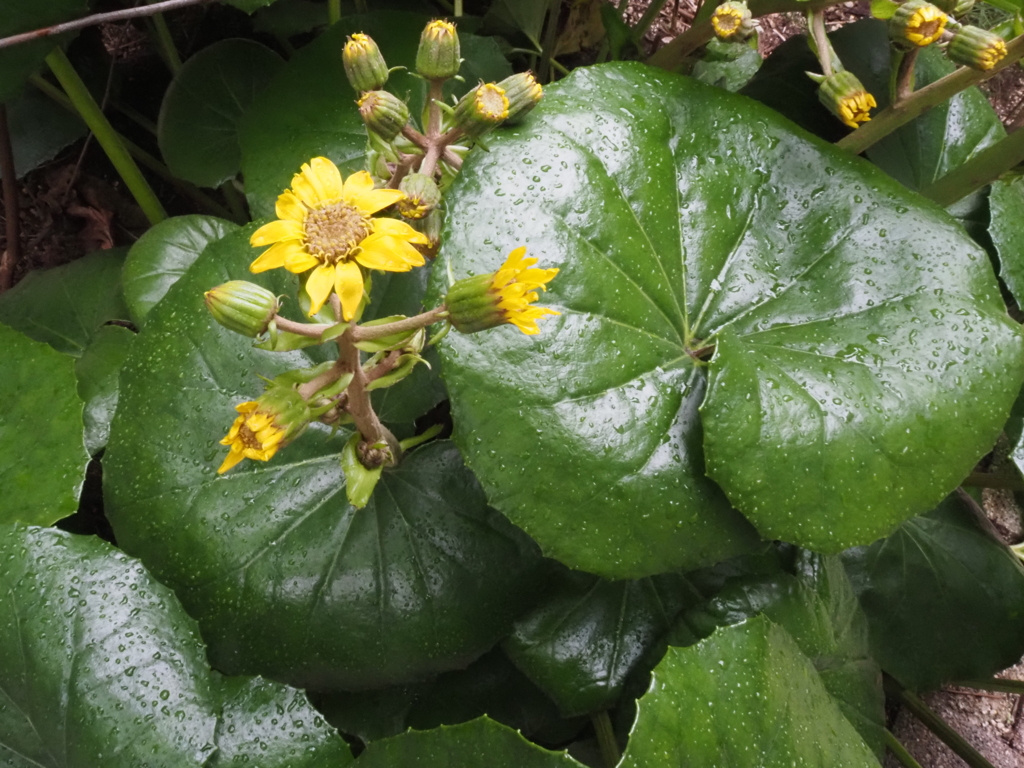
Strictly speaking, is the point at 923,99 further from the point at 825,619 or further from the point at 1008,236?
the point at 825,619

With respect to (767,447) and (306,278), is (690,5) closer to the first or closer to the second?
(767,447)

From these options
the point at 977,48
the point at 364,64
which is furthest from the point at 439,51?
the point at 977,48

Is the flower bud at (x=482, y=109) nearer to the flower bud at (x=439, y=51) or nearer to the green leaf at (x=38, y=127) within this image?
the flower bud at (x=439, y=51)

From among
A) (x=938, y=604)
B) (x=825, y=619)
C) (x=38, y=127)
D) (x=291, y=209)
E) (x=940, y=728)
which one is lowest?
(x=940, y=728)

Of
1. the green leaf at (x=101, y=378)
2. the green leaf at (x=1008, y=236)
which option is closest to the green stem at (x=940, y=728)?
the green leaf at (x=1008, y=236)

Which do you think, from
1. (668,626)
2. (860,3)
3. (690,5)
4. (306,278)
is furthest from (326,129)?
(860,3)

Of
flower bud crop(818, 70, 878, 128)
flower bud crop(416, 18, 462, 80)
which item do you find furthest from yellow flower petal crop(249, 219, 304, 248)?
flower bud crop(818, 70, 878, 128)
